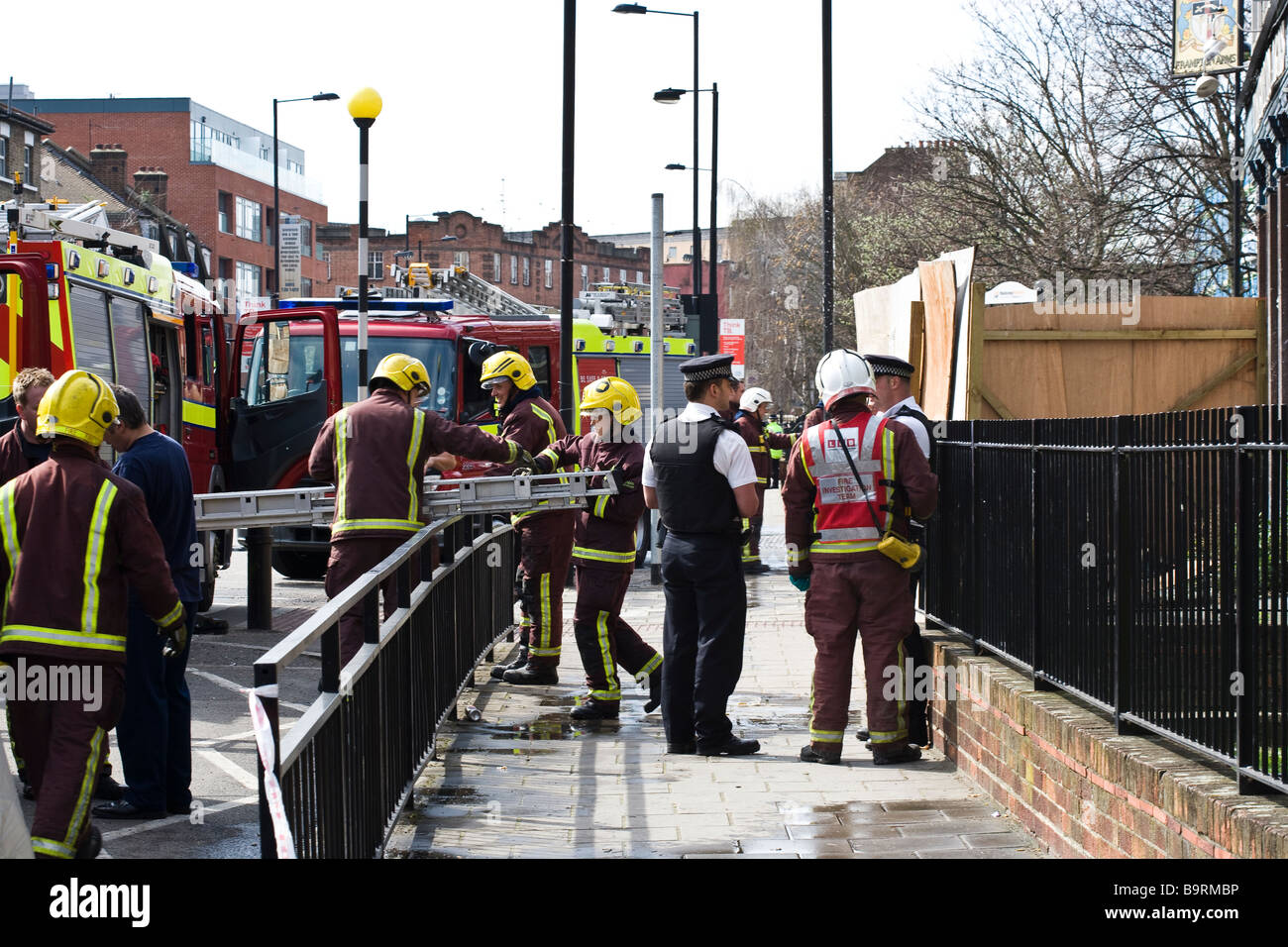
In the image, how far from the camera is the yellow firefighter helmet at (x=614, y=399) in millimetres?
9203

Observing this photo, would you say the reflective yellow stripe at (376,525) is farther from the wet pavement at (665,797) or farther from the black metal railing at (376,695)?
the wet pavement at (665,797)

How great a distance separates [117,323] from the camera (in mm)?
12148

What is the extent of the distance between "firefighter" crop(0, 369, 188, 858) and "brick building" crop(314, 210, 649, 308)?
72.4m

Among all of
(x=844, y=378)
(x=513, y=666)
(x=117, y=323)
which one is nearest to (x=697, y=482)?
(x=844, y=378)

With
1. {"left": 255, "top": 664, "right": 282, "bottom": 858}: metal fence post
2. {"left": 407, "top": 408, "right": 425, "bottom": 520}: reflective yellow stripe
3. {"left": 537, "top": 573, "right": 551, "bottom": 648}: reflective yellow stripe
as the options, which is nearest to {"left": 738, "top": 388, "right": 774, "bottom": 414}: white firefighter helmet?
{"left": 537, "top": 573, "right": 551, "bottom": 648}: reflective yellow stripe

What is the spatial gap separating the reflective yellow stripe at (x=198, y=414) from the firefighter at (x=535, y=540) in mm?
5335

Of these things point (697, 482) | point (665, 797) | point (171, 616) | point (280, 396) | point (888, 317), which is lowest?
point (665, 797)

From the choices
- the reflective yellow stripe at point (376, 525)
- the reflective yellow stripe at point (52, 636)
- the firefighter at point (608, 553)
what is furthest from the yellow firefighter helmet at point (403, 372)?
the reflective yellow stripe at point (52, 636)

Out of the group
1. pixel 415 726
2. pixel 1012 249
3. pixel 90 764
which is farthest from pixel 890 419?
pixel 1012 249

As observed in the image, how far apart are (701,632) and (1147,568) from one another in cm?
288

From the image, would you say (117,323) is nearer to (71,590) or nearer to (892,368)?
(892,368)

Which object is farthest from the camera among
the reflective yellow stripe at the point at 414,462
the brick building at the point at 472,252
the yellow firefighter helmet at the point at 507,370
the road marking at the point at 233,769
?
the brick building at the point at 472,252

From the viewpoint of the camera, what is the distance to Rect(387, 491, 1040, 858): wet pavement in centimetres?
616

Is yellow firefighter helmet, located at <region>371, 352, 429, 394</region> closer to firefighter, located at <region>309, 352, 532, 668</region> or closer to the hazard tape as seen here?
Result: firefighter, located at <region>309, 352, 532, 668</region>
